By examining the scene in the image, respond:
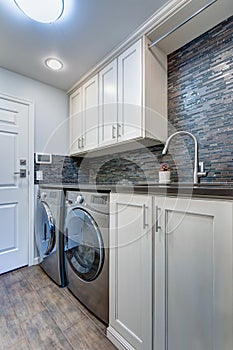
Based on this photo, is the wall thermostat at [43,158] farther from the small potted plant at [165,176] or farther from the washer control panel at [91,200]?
the small potted plant at [165,176]

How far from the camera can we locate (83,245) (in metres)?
1.47

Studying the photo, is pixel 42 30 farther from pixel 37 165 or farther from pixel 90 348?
pixel 90 348

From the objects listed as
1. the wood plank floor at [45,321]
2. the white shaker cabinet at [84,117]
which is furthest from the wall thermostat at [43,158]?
the wood plank floor at [45,321]

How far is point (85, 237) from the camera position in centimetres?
144

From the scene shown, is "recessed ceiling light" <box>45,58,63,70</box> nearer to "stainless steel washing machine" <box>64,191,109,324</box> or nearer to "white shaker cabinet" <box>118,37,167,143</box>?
"white shaker cabinet" <box>118,37,167,143</box>

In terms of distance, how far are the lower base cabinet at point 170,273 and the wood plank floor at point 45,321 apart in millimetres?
181

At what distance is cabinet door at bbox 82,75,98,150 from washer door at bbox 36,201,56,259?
838mm

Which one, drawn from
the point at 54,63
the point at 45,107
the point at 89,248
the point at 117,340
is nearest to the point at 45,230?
the point at 89,248

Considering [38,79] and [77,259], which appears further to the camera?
[38,79]

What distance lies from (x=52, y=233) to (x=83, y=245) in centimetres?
52

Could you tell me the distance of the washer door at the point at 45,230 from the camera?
6.13 ft

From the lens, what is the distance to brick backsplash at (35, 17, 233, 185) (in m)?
1.46

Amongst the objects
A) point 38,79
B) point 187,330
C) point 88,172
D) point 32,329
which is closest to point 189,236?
point 187,330

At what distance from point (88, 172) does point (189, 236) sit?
2211 mm
